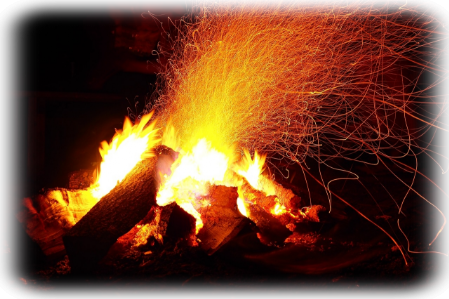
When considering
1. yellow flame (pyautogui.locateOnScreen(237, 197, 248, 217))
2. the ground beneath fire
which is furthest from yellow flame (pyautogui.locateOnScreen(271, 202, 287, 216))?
the ground beneath fire

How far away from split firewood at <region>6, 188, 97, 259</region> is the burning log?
1.42 ft

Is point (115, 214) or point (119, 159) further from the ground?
point (119, 159)

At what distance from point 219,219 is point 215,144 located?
1.57m

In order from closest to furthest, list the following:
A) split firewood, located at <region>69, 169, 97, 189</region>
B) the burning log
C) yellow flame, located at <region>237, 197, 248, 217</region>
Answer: the burning log → yellow flame, located at <region>237, 197, 248, 217</region> → split firewood, located at <region>69, 169, 97, 189</region>

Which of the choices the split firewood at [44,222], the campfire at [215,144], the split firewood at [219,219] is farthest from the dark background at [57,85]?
the split firewood at [219,219]

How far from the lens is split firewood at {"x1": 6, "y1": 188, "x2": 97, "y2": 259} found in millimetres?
3877

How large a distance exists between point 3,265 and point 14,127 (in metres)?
5.47

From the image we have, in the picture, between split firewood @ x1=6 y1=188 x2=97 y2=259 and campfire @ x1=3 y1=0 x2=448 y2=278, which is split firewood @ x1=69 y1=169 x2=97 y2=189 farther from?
split firewood @ x1=6 y1=188 x2=97 y2=259

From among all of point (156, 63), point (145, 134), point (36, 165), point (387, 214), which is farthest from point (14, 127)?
point (387, 214)

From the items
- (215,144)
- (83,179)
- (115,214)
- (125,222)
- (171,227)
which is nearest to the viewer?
(125,222)

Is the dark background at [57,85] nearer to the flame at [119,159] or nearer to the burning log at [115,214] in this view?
the flame at [119,159]

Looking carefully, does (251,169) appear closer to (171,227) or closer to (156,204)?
(156,204)

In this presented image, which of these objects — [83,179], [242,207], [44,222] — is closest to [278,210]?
[242,207]

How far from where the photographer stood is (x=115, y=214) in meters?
3.95
